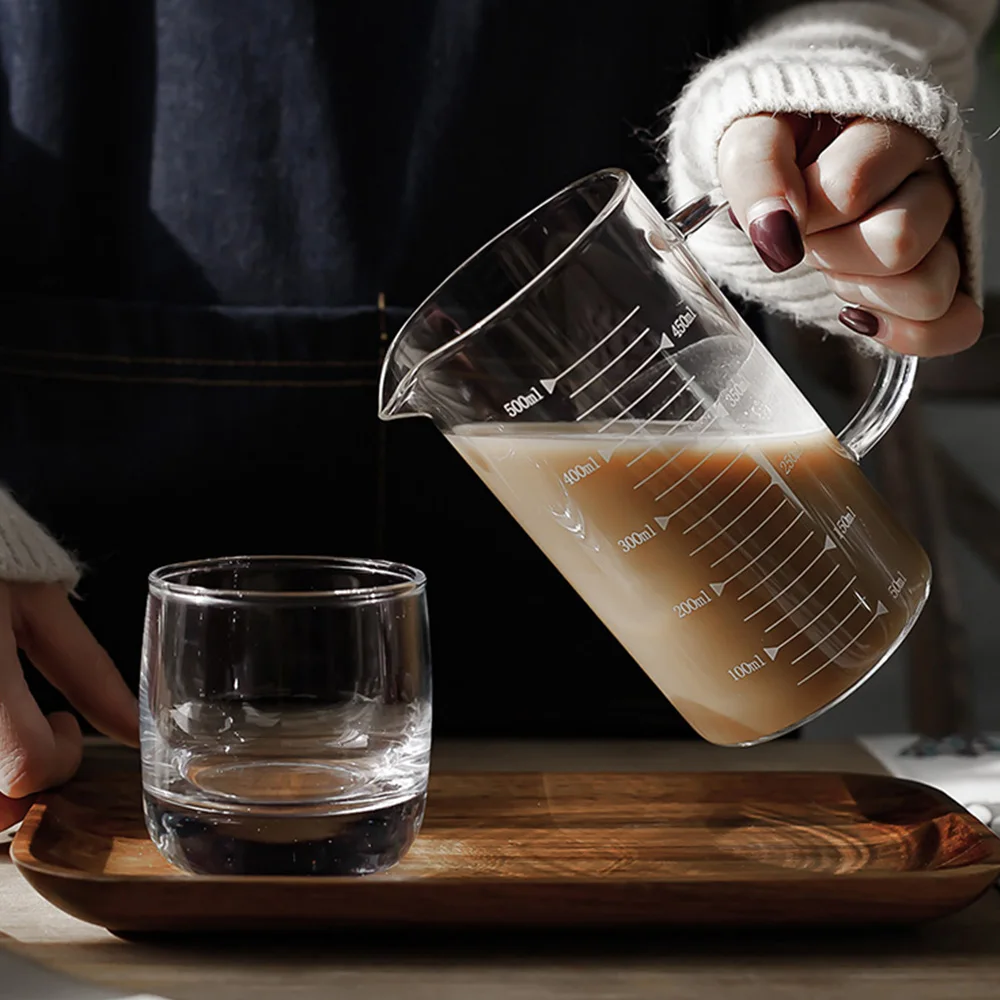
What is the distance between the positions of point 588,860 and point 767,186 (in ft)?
0.96

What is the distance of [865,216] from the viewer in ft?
2.07

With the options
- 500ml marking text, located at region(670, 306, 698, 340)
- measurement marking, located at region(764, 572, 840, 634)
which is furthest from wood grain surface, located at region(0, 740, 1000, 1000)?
500ml marking text, located at region(670, 306, 698, 340)

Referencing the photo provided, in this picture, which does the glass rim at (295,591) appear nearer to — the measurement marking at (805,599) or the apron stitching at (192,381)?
the measurement marking at (805,599)

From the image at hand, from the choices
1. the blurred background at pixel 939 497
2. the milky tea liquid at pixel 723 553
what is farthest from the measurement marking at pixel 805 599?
the blurred background at pixel 939 497

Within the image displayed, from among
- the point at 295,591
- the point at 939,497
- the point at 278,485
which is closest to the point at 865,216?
the point at 295,591

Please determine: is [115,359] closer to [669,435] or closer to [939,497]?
[669,435]

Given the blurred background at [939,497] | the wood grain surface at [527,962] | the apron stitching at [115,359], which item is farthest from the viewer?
the blurred background at [939,497]

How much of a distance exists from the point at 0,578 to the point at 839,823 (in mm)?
426

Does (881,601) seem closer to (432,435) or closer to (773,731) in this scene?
(773,731)

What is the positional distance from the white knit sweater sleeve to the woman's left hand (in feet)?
0.04

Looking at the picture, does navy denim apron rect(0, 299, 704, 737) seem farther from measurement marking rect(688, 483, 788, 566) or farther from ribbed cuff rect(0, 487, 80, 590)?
measurement marking rect(688, 483, 788, 566)

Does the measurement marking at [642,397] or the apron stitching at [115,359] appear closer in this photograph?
the measurement marking at [642,397]

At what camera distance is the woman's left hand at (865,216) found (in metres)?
0.60

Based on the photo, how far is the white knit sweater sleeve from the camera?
0.64m
